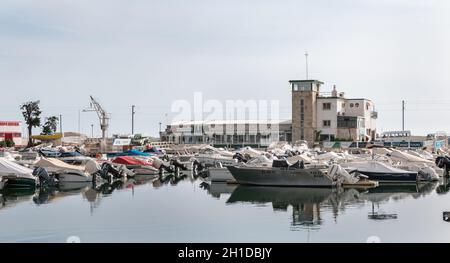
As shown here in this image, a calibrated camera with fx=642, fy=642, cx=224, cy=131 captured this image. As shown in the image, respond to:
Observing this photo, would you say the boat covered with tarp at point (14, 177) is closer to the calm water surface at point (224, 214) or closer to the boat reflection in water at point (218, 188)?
the calm water surface at point (224, 214)

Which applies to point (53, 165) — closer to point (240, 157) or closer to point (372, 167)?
point (240, 157)

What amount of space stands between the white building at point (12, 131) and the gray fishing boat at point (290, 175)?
8568 cm

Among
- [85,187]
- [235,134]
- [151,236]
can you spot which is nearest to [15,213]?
[151,236]

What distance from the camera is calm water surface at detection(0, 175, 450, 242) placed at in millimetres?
28797

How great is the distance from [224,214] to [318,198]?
10.3 m

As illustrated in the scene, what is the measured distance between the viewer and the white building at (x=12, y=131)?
126 m

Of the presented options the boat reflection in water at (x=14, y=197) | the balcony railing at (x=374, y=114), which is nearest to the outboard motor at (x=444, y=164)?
the boat reflection in water at (x=14, y=197)

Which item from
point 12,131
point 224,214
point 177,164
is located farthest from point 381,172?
point 12,131

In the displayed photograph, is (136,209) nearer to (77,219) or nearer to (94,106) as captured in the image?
(77,219)

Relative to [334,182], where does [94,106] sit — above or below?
above

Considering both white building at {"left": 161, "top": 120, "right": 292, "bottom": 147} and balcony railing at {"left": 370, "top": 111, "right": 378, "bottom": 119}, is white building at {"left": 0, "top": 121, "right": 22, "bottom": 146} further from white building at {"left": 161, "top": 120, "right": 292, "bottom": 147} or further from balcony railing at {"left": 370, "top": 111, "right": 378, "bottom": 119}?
balcony railing at {"left": 370, "top": 111, "right": 378, "bottom": 119}

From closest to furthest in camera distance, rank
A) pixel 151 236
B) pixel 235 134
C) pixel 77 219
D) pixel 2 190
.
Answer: pixel 151 236 → pixel 77 219 → pixel 2 190 → pixel 235 134

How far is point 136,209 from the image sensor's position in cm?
3834
